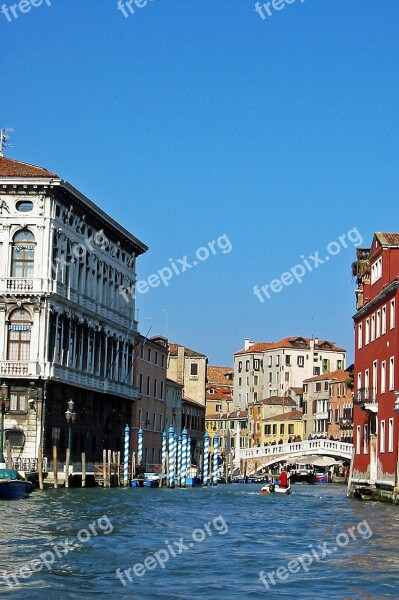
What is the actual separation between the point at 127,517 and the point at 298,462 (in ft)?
205

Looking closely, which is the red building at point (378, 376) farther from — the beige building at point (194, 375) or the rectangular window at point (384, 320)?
the beige building at point (194, 375)

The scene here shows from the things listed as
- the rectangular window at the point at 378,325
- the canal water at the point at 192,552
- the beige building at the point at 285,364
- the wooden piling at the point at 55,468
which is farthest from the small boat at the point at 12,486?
the beige building at the point at 285,364

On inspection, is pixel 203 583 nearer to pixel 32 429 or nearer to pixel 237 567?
pixel 237 567

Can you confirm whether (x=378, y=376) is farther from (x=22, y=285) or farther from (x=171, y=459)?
(x=171, y=459)

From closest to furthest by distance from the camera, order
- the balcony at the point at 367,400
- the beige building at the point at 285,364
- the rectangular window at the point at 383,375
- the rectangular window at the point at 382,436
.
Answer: the rectangular window at the point at 382,436 → the rectangular window at the point at 383,375 → the balcony at the point at 367,400 → the beige building at the point at 285,364

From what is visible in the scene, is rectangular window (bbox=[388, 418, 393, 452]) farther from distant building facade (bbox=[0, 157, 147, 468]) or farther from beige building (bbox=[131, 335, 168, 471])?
beige building (bbox=[131, 335, 168, 471])

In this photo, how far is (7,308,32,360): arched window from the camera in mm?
43969

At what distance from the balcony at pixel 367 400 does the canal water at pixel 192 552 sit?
6348 mm

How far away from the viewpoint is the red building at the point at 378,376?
3584cm

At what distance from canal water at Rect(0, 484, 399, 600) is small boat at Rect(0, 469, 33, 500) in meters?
0.66

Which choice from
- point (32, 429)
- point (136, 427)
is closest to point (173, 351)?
point (136, 427)

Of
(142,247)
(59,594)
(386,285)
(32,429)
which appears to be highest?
(142,247)

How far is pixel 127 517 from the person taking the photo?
28688 millimetres

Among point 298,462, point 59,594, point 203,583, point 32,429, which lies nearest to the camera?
point 59,594
